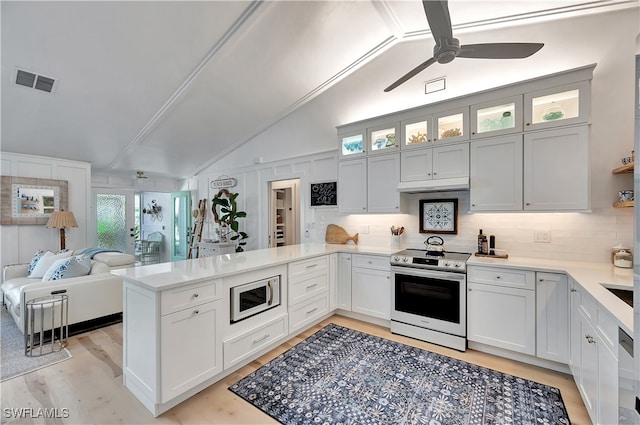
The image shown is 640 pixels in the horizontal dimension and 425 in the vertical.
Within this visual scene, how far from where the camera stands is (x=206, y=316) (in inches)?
81.3

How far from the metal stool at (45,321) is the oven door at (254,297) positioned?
204 cm

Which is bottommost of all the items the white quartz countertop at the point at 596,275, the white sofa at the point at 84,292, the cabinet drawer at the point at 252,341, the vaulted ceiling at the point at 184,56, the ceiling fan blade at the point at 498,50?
the cabinet drawer at the point at 252,341

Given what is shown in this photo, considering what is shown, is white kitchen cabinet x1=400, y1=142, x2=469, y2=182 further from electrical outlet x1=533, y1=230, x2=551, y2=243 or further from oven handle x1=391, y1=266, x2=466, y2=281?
oven handle x1=391, y1=266, x2=466, y2=281

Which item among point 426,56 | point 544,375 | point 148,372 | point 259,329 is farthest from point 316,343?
point 426,56

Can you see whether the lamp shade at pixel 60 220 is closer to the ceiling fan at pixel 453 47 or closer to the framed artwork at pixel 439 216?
A: the framed artwork at pixel 439 216

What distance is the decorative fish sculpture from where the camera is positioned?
13.7 feet

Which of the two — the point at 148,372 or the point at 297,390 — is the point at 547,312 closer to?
the point at 297,390

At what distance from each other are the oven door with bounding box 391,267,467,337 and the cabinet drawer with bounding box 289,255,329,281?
2.77 ft

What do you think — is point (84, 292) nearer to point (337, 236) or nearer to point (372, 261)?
point (337, 236)

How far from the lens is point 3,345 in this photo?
2.82 m

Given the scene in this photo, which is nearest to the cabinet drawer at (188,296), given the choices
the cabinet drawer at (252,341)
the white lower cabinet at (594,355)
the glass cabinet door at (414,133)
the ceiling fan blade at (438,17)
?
the cabinet drawer at (252,341)

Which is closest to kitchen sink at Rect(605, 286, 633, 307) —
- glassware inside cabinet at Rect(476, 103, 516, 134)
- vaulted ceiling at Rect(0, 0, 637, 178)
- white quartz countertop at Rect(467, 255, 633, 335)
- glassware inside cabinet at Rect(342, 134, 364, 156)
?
white quartz countertop at Rect(467, 255, 633, 335)

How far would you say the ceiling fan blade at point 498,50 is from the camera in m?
1.86

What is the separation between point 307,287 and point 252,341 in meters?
0.89
